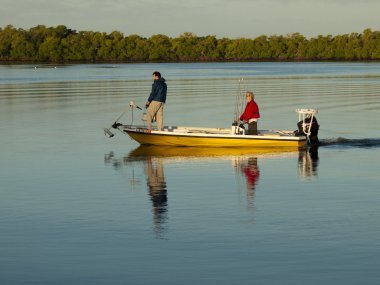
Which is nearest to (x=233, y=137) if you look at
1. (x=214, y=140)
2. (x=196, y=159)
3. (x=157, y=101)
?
(x=214, y=140)

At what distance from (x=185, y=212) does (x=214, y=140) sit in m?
10.6

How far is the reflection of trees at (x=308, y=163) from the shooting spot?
76.5 ft

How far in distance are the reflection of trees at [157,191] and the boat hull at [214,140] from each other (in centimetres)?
221

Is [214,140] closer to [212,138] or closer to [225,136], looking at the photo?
[212,138]

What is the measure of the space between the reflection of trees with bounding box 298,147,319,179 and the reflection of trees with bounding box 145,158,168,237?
3522mm

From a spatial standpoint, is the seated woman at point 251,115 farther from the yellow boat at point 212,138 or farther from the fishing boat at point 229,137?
the yellow boat at point 212,138

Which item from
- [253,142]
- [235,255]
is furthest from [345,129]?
[235,255]

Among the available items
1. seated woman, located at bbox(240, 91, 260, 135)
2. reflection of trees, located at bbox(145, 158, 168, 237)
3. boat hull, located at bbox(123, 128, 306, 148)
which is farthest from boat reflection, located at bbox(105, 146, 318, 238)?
seated woman, located at bbox(240, 91, 260, 135)

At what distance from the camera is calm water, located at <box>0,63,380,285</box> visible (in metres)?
13.8

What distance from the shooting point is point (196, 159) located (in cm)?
2658

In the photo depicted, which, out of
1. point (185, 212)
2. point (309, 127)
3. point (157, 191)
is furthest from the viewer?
point (309, 127)

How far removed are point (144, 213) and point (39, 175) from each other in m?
5.98

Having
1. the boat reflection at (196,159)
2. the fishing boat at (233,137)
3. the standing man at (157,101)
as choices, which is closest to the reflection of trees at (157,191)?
the boat reflection at (196,159)

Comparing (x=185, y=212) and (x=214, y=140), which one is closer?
(x=185, y=212)
